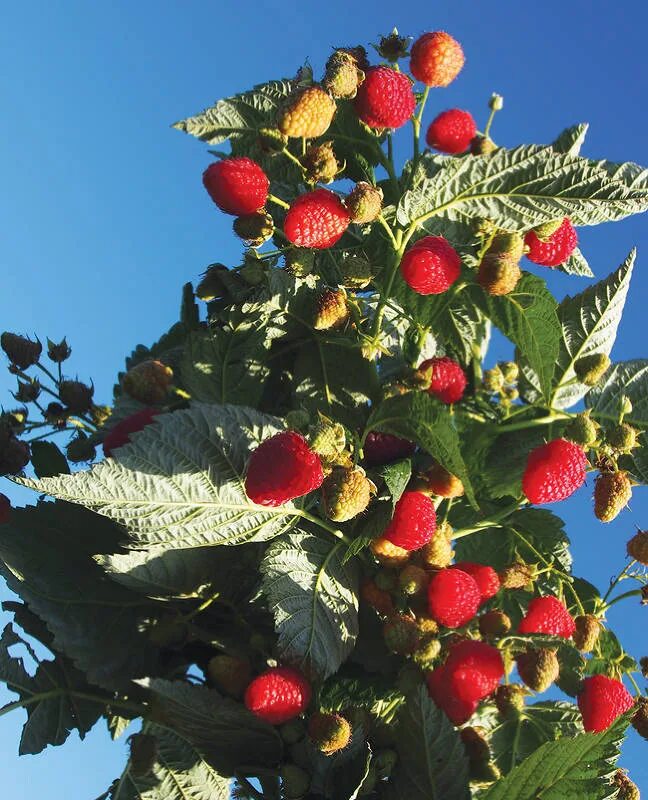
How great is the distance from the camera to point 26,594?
1829 mm

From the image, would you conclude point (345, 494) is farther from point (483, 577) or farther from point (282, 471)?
point (483, 577)

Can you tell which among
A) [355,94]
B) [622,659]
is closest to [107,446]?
[355,94]

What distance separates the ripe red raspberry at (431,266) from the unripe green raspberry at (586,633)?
31.7 inches

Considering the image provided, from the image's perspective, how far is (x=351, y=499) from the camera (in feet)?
5.36

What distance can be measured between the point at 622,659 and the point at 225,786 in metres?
0.96

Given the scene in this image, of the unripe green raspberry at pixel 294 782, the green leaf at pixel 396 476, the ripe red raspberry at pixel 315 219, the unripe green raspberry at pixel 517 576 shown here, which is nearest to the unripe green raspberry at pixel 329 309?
the ripe red raspberry at pixel 315 219

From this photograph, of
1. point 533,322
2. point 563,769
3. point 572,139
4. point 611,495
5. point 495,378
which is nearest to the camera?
point 563,769

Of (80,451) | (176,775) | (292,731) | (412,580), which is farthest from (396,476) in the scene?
(80,451)

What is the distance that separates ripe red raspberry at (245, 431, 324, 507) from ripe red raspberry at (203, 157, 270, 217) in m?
0.54

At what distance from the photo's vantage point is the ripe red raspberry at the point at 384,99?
1.92 m

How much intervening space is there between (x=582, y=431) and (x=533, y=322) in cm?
27

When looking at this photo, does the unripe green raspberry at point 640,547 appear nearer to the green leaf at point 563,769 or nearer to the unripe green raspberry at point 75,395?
the green leaf at point 563,769

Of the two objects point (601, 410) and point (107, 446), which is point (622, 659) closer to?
point (601, 410)

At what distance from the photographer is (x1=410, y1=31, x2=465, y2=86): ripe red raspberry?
2.02 metres
